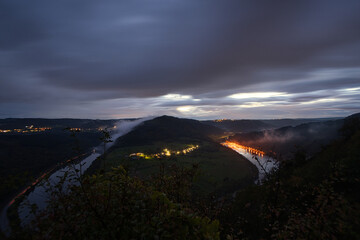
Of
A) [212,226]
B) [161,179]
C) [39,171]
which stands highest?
[212,226]

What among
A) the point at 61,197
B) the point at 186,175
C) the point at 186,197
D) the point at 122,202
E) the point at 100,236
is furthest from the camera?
the point at 186,197

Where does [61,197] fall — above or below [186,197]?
above

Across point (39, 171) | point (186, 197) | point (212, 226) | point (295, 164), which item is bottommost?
point (39, 171)

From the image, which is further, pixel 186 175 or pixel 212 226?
pixel 186 175

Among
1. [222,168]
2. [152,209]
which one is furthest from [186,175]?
[222,168]

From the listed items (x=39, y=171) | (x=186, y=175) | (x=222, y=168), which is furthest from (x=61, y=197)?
(x=39, y=171)

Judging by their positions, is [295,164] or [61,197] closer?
[61,197]

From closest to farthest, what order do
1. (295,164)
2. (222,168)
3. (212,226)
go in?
1. (212,226)
2. (295,164)
3. (222,168)

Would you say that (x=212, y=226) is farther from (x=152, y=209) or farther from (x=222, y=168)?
(x=222, y=168)

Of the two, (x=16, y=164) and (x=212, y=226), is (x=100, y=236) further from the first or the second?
(x=16, y=164)
